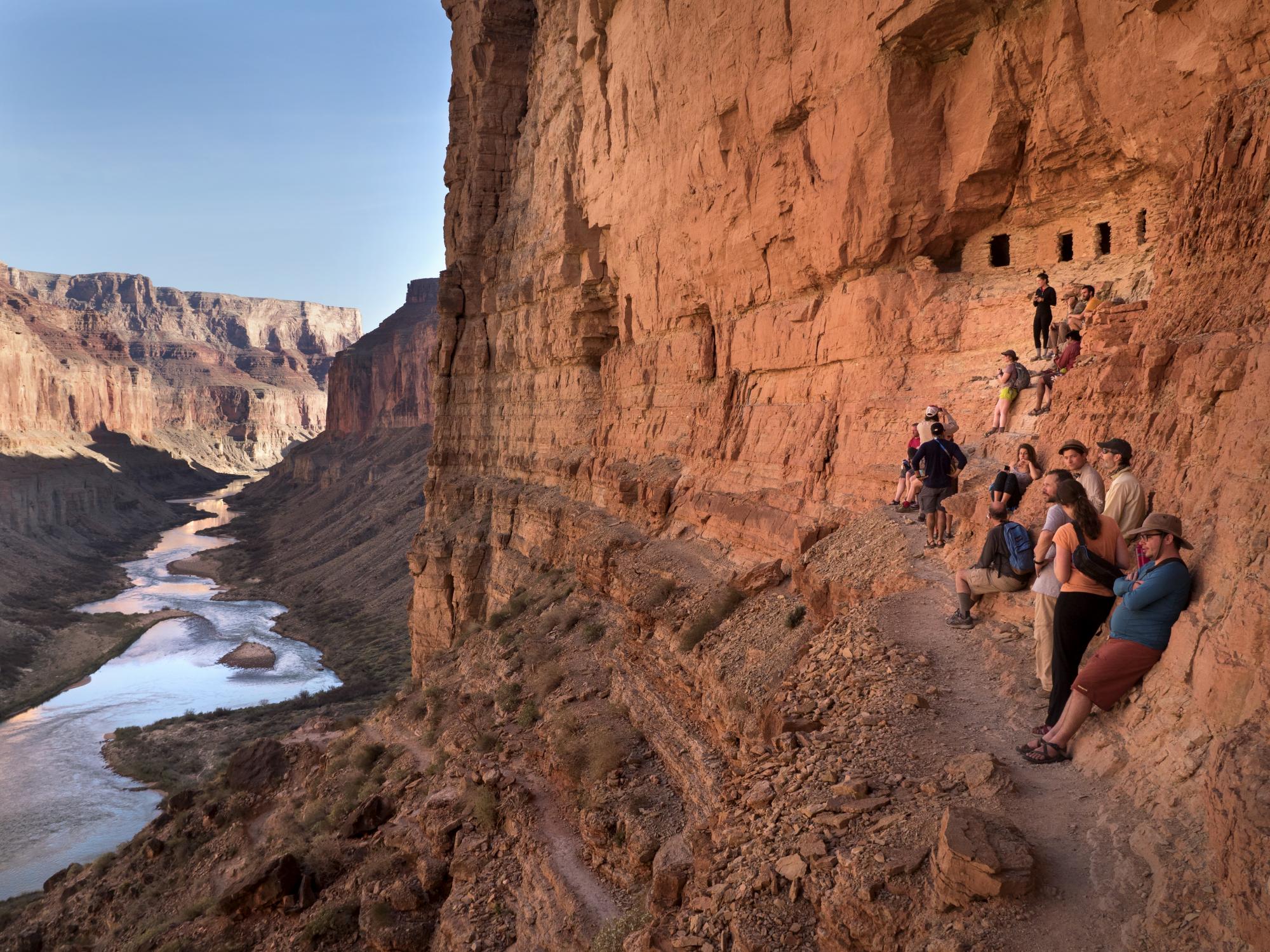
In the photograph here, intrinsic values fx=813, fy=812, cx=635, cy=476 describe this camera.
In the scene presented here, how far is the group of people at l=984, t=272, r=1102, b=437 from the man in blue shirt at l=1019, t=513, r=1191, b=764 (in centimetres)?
388

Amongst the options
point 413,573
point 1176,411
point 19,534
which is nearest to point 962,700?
point 1176,411

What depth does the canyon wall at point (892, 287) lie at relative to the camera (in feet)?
15.3

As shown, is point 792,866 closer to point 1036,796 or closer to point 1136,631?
point 1036,796

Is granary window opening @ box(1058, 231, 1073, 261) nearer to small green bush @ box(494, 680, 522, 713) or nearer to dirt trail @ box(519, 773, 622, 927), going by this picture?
dirt trail @ box(519, 773, 622, 927)

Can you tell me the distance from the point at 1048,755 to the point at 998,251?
7.86m

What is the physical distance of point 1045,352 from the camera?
30.6ft

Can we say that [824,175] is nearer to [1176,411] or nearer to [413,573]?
[1176,411]

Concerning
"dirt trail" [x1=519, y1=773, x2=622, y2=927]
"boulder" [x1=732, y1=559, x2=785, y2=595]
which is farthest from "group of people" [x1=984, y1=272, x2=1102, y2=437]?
"dirt trail" [x1=519, y1=773, x2=622, y2=927]

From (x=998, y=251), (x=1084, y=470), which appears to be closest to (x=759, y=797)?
(x=1084, y=470)

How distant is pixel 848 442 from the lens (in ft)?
36.9

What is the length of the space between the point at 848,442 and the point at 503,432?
17.8m

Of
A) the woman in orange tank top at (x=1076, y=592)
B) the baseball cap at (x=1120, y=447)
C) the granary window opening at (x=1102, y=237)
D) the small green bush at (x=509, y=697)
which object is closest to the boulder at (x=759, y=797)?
the woman in orange tank top at (x=1076, y=592)

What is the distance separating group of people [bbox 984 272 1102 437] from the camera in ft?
28.2

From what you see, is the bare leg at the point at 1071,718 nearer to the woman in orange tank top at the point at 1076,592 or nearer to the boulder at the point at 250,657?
the woman in orange tank top at the point at 1076,592
